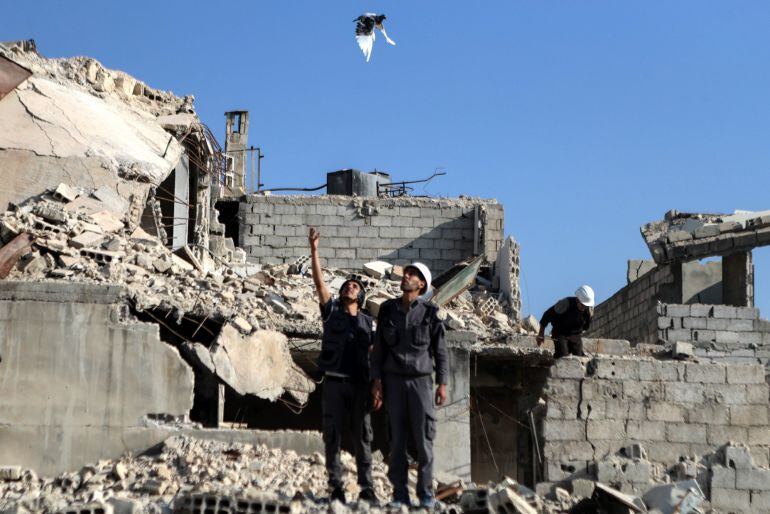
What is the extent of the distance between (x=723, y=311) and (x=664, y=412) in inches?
141

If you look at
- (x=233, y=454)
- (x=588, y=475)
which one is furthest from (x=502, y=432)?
(x=233, y=454)

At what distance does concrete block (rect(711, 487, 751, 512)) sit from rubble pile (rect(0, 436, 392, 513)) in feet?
12.9

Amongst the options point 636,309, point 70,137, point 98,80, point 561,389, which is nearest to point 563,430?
point 561,389

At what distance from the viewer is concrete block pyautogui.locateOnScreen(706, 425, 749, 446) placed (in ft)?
45.6

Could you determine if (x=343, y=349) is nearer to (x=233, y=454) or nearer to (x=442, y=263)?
(x=233, y=454)

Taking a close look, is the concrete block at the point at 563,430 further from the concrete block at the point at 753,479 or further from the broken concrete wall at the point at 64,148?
the broken concrete wall at the point at 64,148

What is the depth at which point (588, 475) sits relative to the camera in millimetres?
13445

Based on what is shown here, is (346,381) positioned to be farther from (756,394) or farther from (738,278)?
(738,278)

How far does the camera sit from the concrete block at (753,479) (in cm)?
1344

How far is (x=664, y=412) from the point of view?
13.8 meters

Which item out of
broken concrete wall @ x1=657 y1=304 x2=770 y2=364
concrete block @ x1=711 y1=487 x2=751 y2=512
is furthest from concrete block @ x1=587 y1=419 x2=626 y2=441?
broken concrete wall @ x1=657 y1=304 x2=770 y2=364

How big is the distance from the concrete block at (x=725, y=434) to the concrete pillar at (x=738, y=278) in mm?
4763

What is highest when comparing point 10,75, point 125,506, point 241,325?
point 10,75

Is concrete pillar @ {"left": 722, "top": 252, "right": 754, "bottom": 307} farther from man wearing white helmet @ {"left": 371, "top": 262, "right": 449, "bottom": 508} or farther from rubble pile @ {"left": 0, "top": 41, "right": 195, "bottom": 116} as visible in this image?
man wearing white helmet @ {"left": 371, "top": 262, "right": 449, "bottom": 508}
